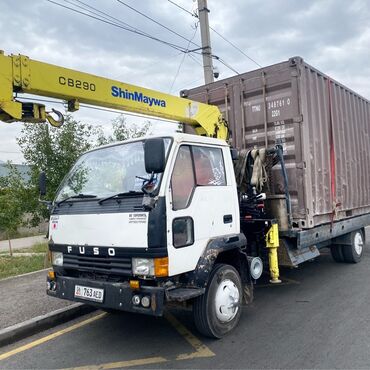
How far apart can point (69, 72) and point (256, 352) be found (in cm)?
370

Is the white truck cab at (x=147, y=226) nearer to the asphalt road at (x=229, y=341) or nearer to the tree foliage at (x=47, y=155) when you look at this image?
the asphalt road at (x=229, y=341)

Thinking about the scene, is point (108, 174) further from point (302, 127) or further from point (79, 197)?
point (302, 127)

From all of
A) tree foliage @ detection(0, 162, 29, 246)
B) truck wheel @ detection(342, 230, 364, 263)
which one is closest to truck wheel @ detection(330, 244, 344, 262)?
truck wheel @ detection(342, 230, 364, 263)

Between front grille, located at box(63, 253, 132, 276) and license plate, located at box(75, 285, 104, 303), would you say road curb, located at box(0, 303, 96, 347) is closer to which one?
front grille, located at box(63, 253, 132, 276)

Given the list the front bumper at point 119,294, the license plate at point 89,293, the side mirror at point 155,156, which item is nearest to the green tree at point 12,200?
the front bumper at point 119,294

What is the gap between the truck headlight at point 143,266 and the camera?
393cm

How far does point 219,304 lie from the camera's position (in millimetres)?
4516

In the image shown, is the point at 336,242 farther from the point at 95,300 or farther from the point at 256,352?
the point at 95,300

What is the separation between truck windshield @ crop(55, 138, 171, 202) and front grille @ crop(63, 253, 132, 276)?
2.20ft

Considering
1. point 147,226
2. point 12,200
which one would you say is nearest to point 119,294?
point 147,226

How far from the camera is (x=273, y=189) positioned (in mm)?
6098

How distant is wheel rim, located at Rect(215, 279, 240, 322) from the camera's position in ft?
14.8

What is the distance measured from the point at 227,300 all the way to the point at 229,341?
433 mm

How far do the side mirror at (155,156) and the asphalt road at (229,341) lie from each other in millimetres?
1912
